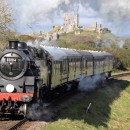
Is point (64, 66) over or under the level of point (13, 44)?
under

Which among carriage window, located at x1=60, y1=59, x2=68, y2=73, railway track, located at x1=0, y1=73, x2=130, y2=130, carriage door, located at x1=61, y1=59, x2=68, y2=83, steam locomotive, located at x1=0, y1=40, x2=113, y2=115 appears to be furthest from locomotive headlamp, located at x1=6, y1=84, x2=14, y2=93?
carriage door, located at x1=61, y1=59, x2=68, y2=83

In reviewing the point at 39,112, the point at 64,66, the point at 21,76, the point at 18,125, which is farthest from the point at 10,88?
the point at 64,66

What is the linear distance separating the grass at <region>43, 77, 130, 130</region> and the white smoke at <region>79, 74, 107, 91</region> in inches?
45.3

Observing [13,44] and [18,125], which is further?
[13,44]

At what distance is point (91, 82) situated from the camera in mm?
38219

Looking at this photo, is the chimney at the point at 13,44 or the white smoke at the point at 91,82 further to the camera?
the white smoke at the point at 91,82

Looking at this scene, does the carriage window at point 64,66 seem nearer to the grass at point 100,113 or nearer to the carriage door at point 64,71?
the carriage door at point 64,71

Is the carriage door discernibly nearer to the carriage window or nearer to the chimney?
the carriage window

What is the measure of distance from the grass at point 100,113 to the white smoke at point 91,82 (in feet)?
3.77

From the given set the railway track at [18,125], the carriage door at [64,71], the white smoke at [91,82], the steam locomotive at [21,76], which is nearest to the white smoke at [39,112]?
the steam locomotive at [21,76]

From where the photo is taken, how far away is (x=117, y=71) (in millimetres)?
70375

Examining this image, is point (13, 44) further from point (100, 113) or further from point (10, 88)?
point (100, 113)

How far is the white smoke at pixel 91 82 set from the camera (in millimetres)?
34844

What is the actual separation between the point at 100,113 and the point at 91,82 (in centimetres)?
1258
